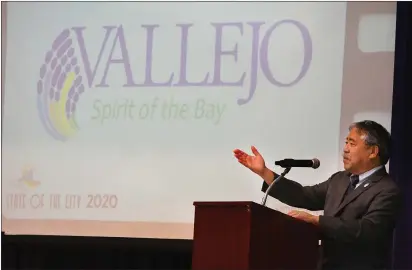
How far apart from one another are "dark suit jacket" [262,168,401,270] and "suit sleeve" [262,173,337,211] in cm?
13

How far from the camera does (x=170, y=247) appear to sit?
444 cm

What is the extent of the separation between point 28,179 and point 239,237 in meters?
2.09

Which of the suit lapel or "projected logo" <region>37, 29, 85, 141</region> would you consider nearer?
the suit lapel

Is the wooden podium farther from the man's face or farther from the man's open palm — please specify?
the man's face

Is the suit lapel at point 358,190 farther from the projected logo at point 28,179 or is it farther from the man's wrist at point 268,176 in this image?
the projected logo at point 28,179

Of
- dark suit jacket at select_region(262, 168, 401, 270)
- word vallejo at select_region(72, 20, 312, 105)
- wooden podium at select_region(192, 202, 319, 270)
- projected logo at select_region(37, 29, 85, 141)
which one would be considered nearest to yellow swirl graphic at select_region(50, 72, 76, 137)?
projected logo at select_region(37, 29, 85, 141)

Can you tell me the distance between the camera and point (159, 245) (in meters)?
4.45

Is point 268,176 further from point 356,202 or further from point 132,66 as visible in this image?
point 132,66

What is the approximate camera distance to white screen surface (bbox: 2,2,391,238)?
13.9 feet

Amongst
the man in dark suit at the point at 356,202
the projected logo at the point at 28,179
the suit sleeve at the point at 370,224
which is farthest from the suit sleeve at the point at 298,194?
the projected logo at the point at 28,179

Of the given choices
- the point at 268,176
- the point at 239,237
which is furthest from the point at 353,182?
the point at 239,237

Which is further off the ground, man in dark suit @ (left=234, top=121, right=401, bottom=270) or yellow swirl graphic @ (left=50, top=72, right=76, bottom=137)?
yellow swirl graphic @ (left=50, top=72, right=76, bottom=137)

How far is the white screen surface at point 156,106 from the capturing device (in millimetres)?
4250

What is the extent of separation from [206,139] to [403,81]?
1.07 meters
